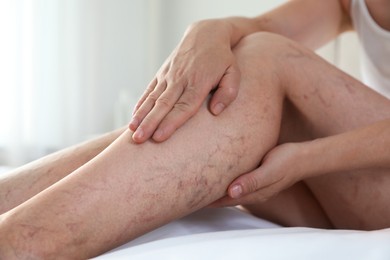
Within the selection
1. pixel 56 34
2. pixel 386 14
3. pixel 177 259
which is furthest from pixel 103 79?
pixel 177 259

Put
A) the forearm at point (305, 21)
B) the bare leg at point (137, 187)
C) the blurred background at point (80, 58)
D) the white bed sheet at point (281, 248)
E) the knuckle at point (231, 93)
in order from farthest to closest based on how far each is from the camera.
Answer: the blurred background at point (80, 58)
the forearm at point (305, 21)
the knuckle at point (231, 93)
the bare leg at point (137, 187)
the white bed sheet at point (281, 248)

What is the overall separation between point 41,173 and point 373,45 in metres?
0.87

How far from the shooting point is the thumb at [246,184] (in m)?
0.78

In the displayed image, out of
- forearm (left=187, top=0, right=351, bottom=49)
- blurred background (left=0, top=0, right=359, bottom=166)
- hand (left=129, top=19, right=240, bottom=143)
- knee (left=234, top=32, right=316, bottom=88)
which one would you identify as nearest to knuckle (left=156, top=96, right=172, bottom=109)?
hand (left=129, top=19, right=240, bottom=143)

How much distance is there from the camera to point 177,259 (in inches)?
22.8

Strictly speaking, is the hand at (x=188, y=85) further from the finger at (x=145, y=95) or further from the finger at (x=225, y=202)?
the finger at (x=225, y=202)

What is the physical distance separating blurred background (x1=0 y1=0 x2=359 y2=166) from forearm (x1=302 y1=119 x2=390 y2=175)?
4.12 ft

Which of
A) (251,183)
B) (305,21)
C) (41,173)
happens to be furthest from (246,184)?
(305,21)

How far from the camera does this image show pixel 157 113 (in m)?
0.77

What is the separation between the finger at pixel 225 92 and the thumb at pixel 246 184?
10 cm

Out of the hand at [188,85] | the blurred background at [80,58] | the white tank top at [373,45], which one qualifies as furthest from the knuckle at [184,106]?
the blurred background at [80,58]

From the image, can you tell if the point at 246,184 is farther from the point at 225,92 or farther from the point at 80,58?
the point at 80,58

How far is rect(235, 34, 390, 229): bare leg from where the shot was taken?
86 centimetres

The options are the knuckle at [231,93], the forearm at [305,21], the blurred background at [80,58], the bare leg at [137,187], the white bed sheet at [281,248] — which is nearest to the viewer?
the white bed sheet at [281,248]
